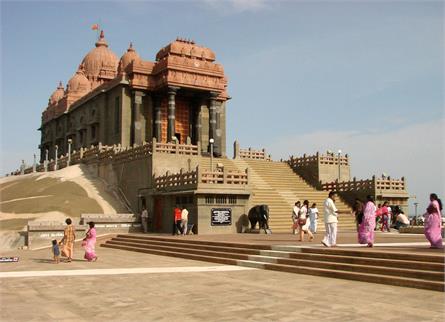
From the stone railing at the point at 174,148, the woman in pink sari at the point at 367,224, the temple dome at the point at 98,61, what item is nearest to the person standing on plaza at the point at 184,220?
the stone railing at the point at 174,148

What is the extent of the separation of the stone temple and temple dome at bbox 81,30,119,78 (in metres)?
0.89

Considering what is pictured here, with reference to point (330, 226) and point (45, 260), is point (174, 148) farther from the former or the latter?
point (330, 226)

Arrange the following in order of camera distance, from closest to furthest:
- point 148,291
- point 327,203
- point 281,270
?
1. point 148,291
2. point 281,270
3. point 327,203

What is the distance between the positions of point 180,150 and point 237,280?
69.0 feet

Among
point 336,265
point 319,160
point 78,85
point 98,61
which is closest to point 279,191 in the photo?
point 319,160

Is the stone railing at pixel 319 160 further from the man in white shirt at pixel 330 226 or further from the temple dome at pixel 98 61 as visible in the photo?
the temple dome at pixel 98 61

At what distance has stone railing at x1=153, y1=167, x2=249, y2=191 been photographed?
2683 centimetres

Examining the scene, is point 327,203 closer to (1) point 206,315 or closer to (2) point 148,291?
(2) point 148,291

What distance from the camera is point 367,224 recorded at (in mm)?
16578

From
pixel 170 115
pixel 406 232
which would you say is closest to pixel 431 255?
pixel 406 232

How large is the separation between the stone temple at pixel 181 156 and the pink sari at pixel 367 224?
36.4 ft

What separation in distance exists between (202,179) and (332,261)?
42.4ft

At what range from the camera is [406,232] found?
2700cm

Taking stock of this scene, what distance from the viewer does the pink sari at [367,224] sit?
54.0 feet
